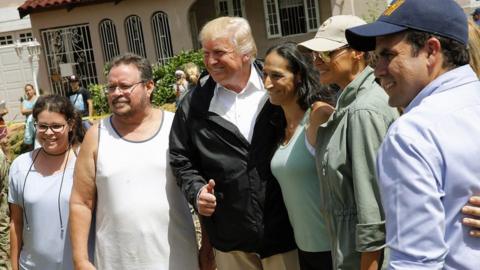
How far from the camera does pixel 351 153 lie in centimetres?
262

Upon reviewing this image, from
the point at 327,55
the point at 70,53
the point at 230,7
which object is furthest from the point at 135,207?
the point at 70,53

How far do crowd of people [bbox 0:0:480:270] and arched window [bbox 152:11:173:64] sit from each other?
1549cm

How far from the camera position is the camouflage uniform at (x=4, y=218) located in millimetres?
4520

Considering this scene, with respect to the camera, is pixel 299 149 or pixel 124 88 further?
pixel 124 88

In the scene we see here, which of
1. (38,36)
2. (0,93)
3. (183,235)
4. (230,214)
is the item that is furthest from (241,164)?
(0,93)

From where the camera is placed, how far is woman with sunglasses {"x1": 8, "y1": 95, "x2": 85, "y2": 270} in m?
3.84

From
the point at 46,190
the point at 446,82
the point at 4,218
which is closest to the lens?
the point at 446,82

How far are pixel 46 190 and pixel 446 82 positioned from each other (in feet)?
9.05

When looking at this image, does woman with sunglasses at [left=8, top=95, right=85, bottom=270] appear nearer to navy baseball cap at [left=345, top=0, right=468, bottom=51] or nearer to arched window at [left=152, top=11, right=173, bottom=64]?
navy baseball cap at [left=345, top=0, right=468, bottom=51]

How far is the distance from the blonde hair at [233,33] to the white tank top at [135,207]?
0.67 meters

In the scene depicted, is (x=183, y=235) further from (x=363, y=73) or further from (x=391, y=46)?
(x=391, y=46)

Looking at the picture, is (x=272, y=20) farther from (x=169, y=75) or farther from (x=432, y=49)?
(x=432, y=49)

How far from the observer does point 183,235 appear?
3656mm

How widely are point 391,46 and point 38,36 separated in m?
20.0
